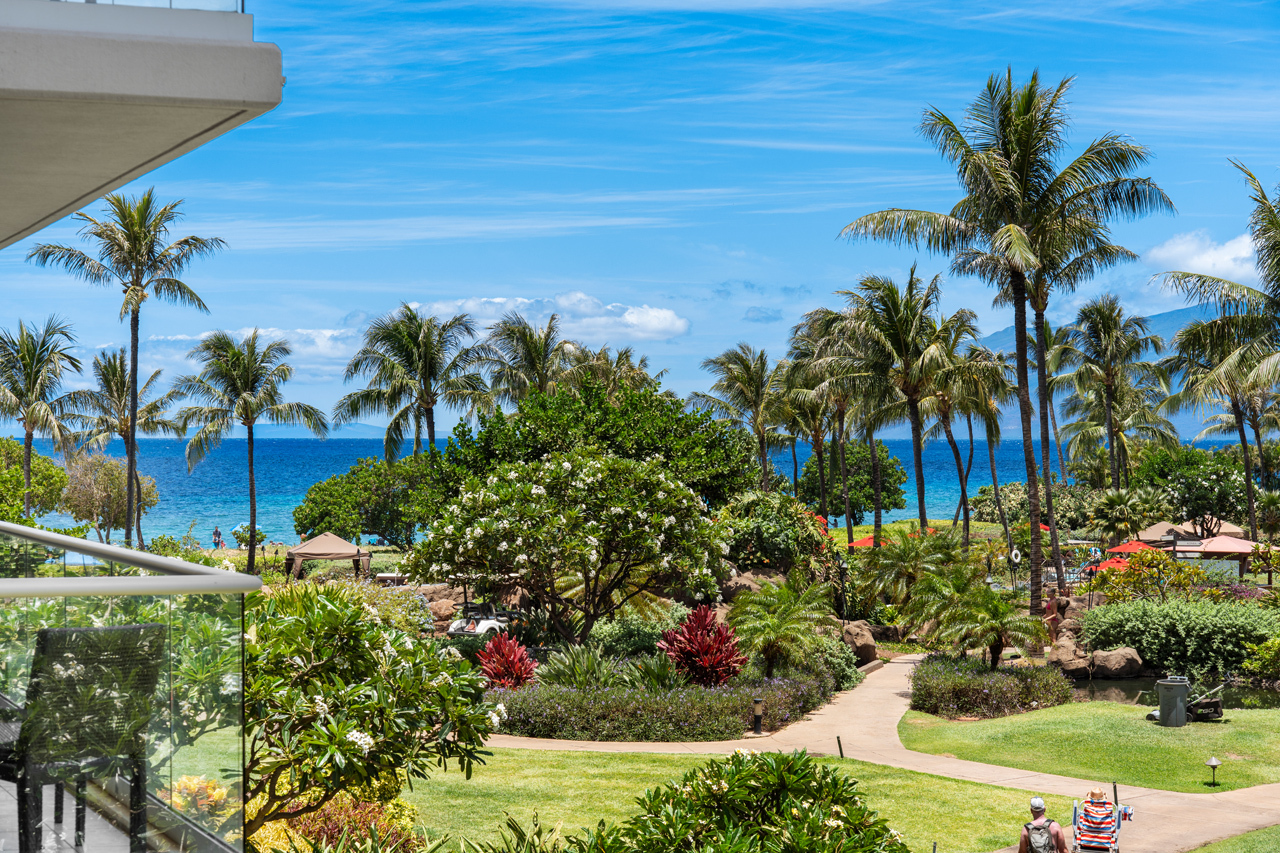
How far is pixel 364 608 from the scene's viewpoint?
7707 millimetres

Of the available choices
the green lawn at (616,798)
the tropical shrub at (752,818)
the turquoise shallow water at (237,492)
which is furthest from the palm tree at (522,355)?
the turquoise shallow water at (237,492)

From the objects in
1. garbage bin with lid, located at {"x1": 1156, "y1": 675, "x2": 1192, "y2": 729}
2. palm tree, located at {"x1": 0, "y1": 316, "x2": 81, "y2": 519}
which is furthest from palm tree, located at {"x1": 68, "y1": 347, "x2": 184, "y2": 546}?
garbage bin with lid, located at {"x1": 1156, "y1": 675, "x2": 1192, "y2": 729}

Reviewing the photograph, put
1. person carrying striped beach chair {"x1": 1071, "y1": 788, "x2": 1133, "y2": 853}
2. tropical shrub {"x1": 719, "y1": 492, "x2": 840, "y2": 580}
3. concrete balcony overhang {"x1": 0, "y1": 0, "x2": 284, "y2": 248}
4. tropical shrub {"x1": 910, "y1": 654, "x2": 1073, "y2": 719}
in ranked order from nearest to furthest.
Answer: concrete balcony overhang {"x1": 0, "y1": 0, "x2": 284, "y2": 248}
person carrying striped beach chair {"x1": 1071, "y1": 788, "x2": 1133, "y2": 853}
tropical shrub {"x1": 910, "y1": 654, "x2": 1073, "y2": 719}
tropical shrub {"x1": 719, "y1": 492, "x2": 840, "y2": 580}

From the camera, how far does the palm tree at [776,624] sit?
20969mm

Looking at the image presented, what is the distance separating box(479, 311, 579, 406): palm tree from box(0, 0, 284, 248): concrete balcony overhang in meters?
36.3

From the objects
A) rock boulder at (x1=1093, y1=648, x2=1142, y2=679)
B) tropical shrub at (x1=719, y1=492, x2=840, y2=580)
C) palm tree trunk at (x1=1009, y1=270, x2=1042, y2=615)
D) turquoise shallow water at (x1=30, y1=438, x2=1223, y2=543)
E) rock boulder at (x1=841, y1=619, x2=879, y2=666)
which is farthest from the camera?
turquoise shallow water at (x1=30, y1=438, x2=1223, y2=543)

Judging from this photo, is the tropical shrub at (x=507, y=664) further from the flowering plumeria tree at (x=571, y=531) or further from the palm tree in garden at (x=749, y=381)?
the palm tree in garden at (x=749, y=381)

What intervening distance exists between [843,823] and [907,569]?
941 inches

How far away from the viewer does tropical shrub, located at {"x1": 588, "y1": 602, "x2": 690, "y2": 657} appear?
76.4ft

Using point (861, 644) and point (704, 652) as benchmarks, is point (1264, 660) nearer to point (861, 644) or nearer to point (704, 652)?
point (861, 644)

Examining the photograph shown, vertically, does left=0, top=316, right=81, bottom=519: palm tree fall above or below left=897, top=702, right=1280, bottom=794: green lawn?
above

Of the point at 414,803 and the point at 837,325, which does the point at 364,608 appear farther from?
the point at 837,325

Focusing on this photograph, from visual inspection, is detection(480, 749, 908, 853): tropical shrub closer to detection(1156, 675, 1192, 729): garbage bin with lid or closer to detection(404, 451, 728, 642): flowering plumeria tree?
detection(404, 451, 728, 642): flowering plumeria tree

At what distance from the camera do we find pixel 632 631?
79.4ft
